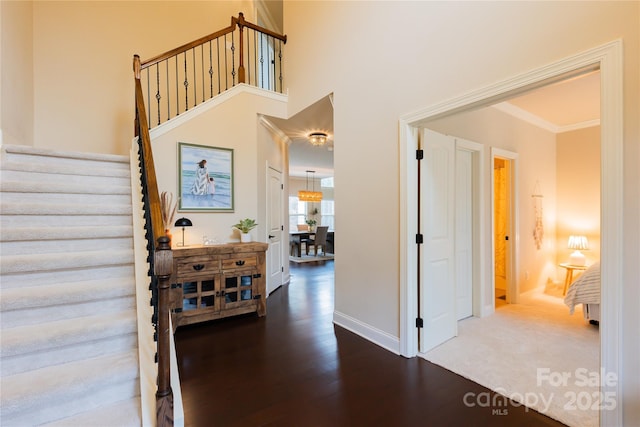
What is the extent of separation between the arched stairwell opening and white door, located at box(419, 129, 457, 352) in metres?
2.15

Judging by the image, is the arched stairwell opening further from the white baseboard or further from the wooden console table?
the white baseboard

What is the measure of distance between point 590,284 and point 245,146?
4.60 meters

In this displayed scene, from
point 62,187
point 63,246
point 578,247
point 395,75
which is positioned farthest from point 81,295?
point 578,247

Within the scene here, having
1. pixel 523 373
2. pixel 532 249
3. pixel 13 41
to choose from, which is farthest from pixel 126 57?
pixel 532 249

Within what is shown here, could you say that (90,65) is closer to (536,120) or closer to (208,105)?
(208,105)

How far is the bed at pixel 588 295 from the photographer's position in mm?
3289

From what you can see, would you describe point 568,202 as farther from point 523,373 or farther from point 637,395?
point 637,395

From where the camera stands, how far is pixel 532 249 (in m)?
4.62

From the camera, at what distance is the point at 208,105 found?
13.1 feet

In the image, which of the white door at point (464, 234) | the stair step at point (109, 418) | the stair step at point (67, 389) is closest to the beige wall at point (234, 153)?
the stair step at point (67, 389)

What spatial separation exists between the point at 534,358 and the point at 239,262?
3162mm

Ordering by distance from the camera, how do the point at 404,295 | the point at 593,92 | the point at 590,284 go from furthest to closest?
1. the point at 593,92
2. the point at 590,284
3. the point at 404,295

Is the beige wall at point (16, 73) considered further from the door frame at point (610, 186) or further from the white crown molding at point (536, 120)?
the white crown molding at point (536, 120)

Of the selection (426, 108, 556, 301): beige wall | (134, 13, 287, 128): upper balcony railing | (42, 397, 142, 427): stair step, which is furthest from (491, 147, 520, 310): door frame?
(42, 397, 142, 427): stair step
